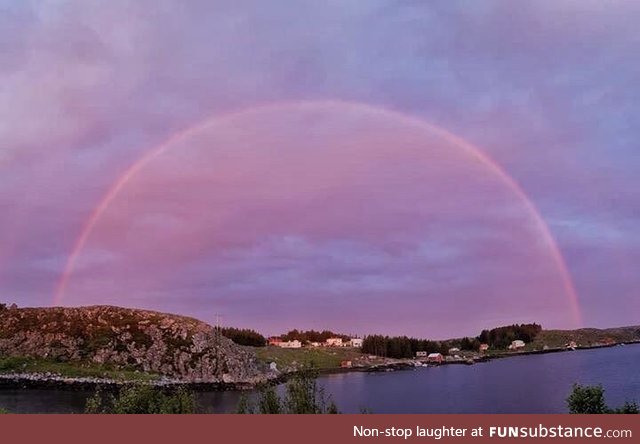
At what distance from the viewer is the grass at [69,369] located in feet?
598

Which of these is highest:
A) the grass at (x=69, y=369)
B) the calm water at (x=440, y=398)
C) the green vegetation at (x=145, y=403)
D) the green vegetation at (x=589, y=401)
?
the green vegetation at (x=589, y=401)

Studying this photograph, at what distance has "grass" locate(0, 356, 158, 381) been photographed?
182m

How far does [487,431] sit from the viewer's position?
30391mm

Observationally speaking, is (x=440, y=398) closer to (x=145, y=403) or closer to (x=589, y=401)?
(x=589, y=401)

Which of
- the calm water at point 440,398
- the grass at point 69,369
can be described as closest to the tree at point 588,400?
the calm water at point 440,398

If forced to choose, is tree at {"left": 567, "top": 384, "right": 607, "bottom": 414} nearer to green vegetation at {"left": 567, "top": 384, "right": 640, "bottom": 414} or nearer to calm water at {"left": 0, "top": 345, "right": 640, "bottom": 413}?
green vegetation at {"left": 567, "top": 384, "right": 640, "bottom": 414}

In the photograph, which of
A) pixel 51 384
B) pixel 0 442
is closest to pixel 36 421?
pixel 0 442

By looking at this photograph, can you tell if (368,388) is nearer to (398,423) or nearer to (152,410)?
(152,410)

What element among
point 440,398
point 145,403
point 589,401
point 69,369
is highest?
point 589,401

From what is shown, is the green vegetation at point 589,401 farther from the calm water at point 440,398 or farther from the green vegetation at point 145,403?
the calm water at point 440,398

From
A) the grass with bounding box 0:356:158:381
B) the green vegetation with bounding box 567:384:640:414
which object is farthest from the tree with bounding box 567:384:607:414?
the grass with bounding box 0:356:158:381

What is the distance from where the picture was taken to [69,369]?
611 ft

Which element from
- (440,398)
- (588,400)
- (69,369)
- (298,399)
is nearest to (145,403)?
(298,399)

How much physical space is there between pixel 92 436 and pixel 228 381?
17168 cm
